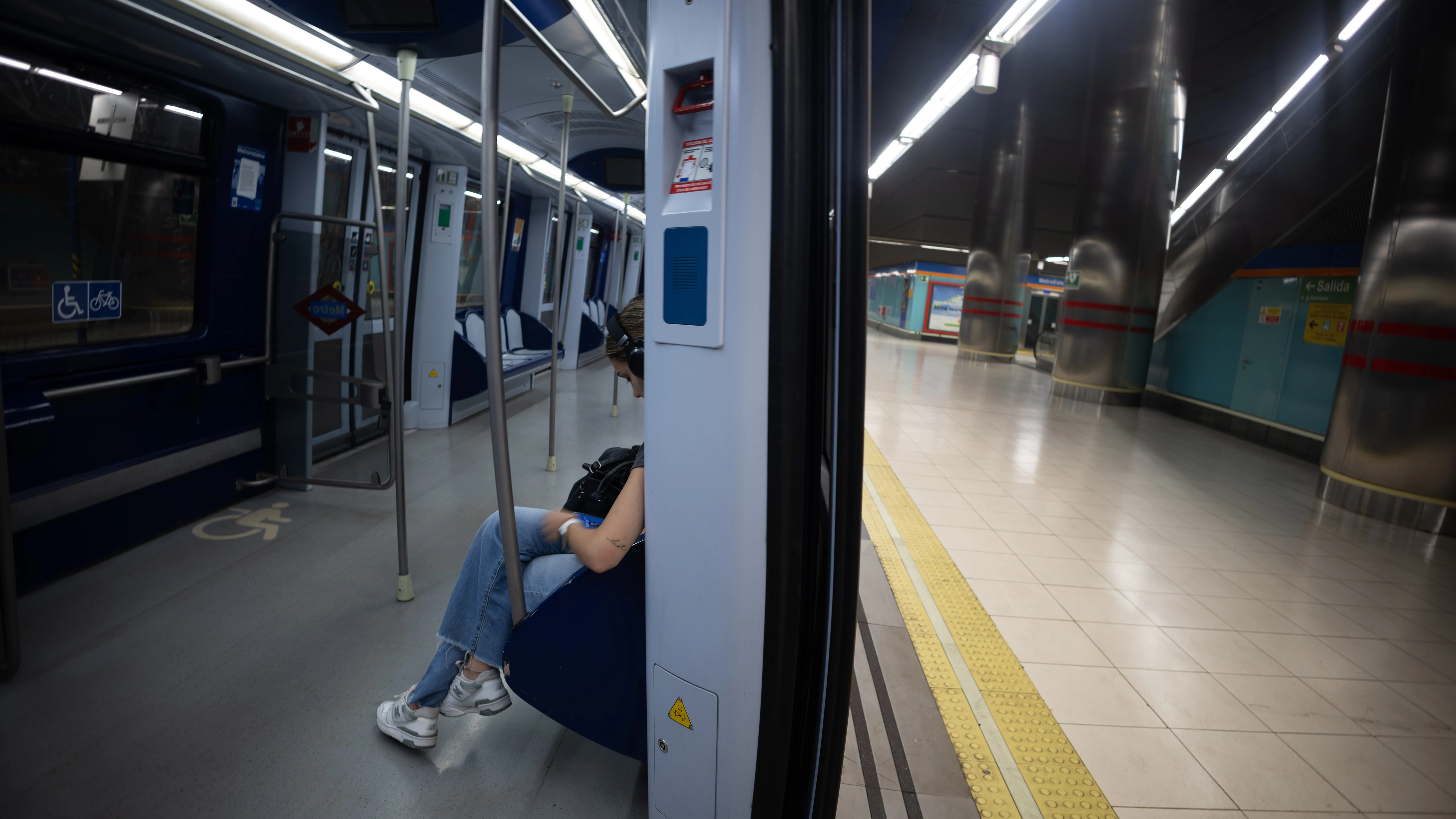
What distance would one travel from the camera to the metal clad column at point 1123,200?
29.0ft

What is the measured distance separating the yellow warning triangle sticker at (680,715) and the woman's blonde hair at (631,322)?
78 cm

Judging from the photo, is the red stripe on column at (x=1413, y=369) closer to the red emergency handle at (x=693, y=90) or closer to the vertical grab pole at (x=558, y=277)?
the vertical grab pole at (x=558, y=277)

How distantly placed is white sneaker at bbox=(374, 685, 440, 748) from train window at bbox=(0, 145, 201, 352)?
2.15 meters

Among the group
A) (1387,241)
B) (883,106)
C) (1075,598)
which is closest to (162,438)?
(1075,598)

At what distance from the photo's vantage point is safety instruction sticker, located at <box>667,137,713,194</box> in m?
1.22

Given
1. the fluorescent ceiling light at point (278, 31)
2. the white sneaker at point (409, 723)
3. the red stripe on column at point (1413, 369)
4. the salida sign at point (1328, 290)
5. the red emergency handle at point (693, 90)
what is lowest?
the white sneaker at point (409, 723)

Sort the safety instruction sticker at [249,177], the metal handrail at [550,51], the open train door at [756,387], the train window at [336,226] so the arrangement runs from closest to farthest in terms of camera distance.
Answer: the open train door at [756,387] < the metal handrail at [550,51] < the safety instruction sticker at [249,177] < the train window at [336,226]

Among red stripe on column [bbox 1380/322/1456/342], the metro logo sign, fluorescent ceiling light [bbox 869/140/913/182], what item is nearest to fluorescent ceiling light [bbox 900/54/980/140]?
fluorescent ceiling light [bbox 869/140/913/182]

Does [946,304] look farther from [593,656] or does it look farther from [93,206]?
[593,656]

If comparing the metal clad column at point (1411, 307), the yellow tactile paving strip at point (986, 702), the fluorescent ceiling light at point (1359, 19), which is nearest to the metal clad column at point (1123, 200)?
the fluorescent ceiling light at point (1359, 19)

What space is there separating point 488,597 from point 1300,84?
11.9 metres

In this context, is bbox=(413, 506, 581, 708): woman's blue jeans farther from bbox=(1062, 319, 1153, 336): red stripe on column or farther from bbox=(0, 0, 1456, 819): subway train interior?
bbox=(1062, 319, 1153, 336): red stripe on column

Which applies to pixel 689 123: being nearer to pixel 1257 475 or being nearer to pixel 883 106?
pixel 1257 475

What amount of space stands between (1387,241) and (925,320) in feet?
61.9
